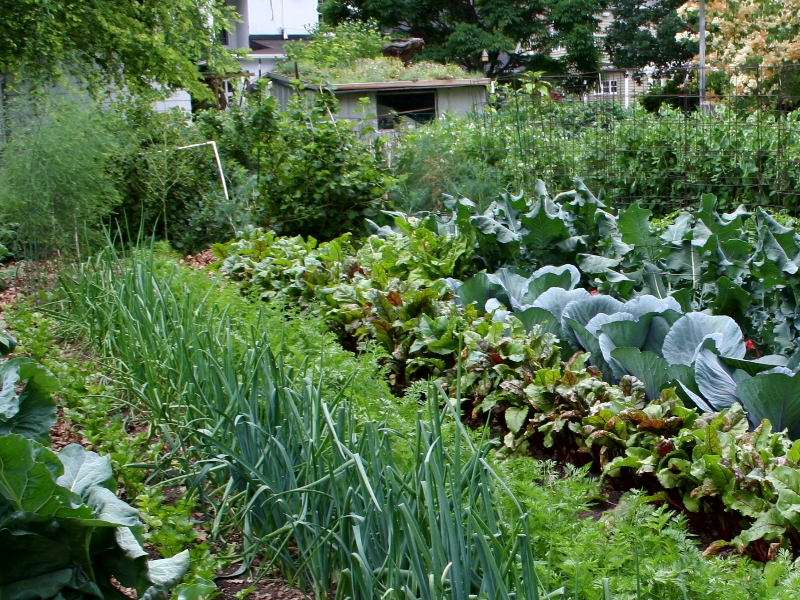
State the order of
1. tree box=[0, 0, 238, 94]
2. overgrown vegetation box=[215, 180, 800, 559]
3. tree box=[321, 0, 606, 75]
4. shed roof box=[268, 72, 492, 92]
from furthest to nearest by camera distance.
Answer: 1. tree box=[321, 0, 606, 75]
2. shed roof box=[268, 72, 492, 92]
3. tree box=[0, 0, 238, 94]
4. overgrown vegetation box=[215, 180, 800, 559]

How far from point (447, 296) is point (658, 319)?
1397 millimetres

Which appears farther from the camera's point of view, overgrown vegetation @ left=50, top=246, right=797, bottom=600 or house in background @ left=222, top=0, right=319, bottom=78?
house in background @ left=222, top=0, right=319, bottom=78

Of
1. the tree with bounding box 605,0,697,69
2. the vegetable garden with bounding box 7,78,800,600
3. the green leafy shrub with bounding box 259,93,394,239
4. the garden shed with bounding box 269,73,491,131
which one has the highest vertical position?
the tree with bounding box 605,0,697,69

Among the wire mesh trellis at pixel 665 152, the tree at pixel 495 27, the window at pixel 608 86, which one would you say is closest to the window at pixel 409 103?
the window at pixel 608 86

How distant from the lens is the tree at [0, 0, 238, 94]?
1208 centimetres

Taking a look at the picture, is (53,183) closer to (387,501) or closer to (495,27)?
(387,501)

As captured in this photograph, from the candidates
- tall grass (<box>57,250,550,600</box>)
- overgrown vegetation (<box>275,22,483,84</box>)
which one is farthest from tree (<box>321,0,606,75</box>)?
tall grass (<box>57,250,550,600</box>)

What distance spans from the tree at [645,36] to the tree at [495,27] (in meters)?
2.13

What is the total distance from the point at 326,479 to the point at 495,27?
42.7 meters

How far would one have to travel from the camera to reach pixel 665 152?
29.4 feet

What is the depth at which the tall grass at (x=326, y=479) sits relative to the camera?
72.1 inches

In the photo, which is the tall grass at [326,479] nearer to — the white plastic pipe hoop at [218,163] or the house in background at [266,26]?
the white plastic pipe hoop at [218,163]

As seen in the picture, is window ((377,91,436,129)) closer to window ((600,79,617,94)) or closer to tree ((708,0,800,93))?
tree ((708,0,800,93))

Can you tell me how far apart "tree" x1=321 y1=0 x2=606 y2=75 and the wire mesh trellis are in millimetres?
32608
